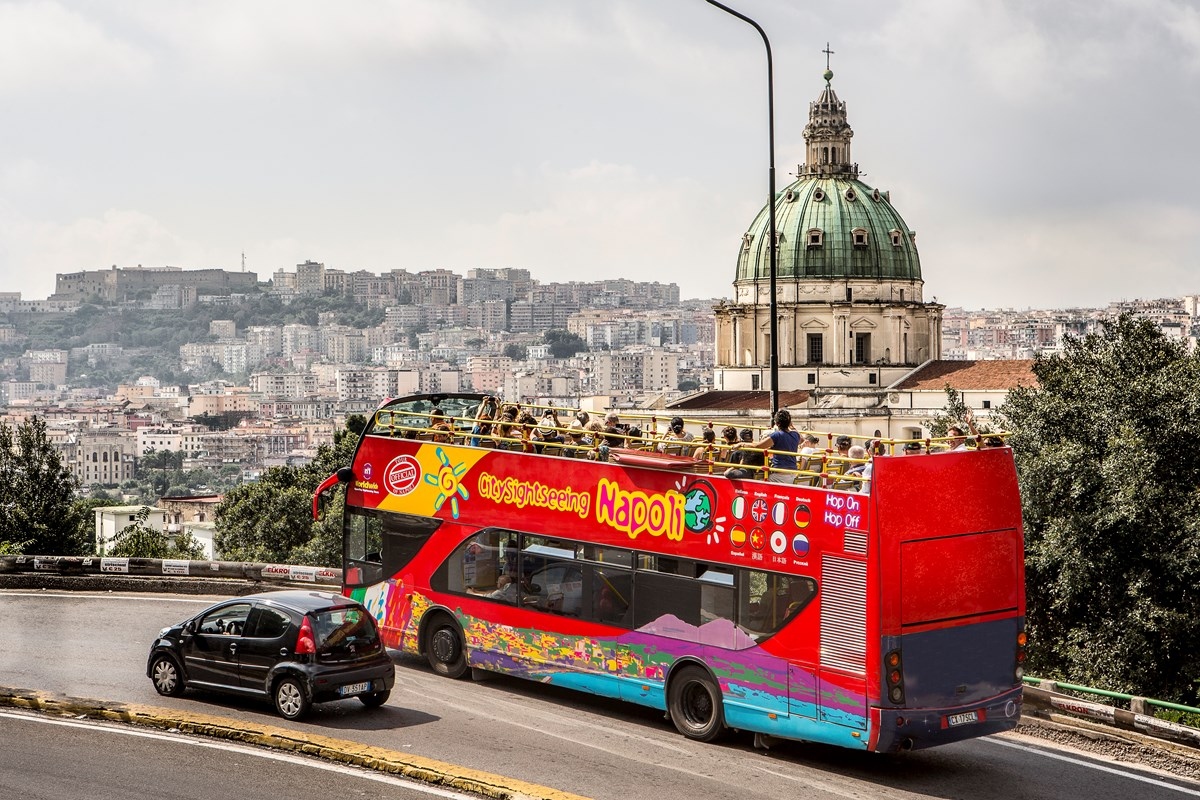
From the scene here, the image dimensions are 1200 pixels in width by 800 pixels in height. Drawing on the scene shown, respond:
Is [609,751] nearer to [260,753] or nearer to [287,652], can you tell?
[260,753]

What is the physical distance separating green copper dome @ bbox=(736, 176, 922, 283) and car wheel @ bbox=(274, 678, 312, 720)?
263 ft

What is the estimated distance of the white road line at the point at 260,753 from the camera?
1316cm

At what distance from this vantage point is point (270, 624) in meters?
15.7

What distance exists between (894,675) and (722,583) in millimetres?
1995

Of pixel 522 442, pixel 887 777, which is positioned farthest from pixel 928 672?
pixel 522 442

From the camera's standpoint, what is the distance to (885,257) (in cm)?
9650

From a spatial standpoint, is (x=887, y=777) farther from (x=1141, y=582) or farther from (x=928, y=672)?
(x=1141, y=582)

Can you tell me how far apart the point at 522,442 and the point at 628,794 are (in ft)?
16.2

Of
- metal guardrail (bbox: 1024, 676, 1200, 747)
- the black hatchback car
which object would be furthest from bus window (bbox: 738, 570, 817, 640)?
the black hatchback car

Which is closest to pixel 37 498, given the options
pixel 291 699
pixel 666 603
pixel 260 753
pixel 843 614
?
pixel 291 699

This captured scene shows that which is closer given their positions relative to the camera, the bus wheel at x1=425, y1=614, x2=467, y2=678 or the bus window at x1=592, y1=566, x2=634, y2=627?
the bus window at x1=592, y1=566, x2=634, y2=627

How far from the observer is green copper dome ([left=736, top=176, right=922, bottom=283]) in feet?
314

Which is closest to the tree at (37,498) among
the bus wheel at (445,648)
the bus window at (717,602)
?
the bus wheel at (445,648)

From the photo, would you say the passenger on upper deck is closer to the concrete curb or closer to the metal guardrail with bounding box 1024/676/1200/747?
the concrete curb
